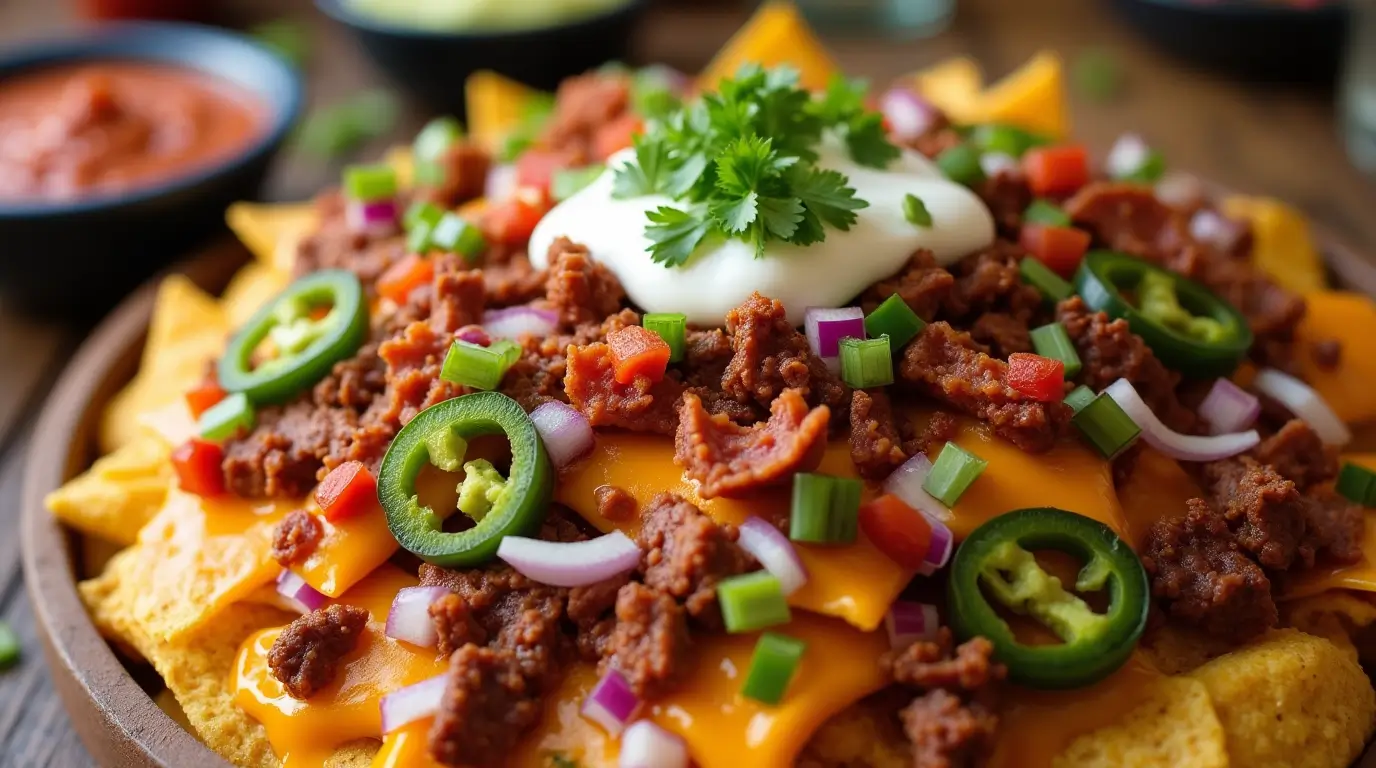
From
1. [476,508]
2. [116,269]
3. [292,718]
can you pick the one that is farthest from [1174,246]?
[116,269]

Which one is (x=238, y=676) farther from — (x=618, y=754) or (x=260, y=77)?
(x=260, y=77)

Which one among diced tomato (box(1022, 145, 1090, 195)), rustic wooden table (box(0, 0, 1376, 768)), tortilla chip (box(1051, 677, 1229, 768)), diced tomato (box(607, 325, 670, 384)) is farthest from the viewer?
rustic wooden table (box(0, 0, 1376, 768))

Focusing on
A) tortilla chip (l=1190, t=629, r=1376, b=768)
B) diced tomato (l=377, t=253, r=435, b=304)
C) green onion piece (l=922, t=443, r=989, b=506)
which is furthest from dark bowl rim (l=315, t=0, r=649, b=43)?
tortilla chip (l=1190, t=629, r=1376, b=768)

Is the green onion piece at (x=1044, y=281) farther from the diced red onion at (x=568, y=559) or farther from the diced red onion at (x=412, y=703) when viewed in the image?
the diced red onion at (x=412, y=703)

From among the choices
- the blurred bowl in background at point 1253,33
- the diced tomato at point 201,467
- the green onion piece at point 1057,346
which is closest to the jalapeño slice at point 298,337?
the diced tomato at point 201,467

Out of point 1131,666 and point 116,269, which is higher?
point 1131,666

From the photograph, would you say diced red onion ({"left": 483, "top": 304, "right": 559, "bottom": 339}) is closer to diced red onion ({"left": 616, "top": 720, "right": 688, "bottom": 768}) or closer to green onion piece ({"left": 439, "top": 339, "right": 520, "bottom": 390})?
green onion piece ({"left": 439, "top": 339, "right": 520, "bottom": 390})

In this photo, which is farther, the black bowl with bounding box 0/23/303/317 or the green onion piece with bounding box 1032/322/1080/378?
the black bowl with bounding box 0/23/303/317
